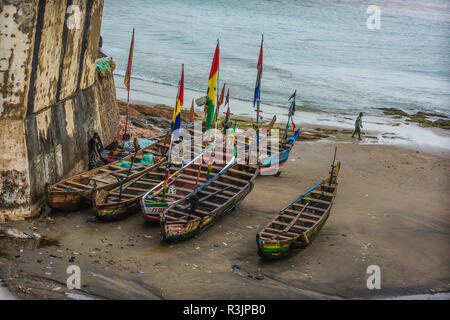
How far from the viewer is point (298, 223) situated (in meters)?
13.6

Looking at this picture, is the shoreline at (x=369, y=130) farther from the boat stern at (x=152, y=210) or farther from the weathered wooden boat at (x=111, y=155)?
the boat stern at (x=152, y=210)

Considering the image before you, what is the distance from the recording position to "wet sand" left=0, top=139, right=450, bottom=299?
10156mm

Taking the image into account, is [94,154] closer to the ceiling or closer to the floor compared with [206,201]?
closer to the ceiling

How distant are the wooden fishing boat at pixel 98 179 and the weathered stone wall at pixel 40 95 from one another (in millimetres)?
427

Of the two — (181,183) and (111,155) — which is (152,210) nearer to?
(181,183)

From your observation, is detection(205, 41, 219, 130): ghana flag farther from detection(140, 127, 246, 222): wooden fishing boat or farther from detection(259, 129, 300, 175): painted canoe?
detection(259, 129, 300, 175): painted canoe

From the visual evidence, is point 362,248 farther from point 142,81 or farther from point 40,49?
point 142,81

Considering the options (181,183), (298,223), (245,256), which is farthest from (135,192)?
(298,223)

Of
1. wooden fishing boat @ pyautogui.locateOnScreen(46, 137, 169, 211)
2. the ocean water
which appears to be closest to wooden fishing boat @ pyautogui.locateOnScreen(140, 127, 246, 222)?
wooden fishing boat @ pyautogui.locateOnScreen(46, 137, 169, 211)

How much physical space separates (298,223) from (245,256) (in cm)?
212

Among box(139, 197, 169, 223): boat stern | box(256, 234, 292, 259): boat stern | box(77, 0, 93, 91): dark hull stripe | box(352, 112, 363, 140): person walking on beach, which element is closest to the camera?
box(256, 234, 292, 259): boat stern

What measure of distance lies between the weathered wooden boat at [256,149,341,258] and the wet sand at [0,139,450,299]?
44cm

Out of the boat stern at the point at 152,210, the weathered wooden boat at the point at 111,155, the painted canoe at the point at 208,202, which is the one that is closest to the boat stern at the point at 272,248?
the painted canoe at the point at 208,202

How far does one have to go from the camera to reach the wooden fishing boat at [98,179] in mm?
13289
